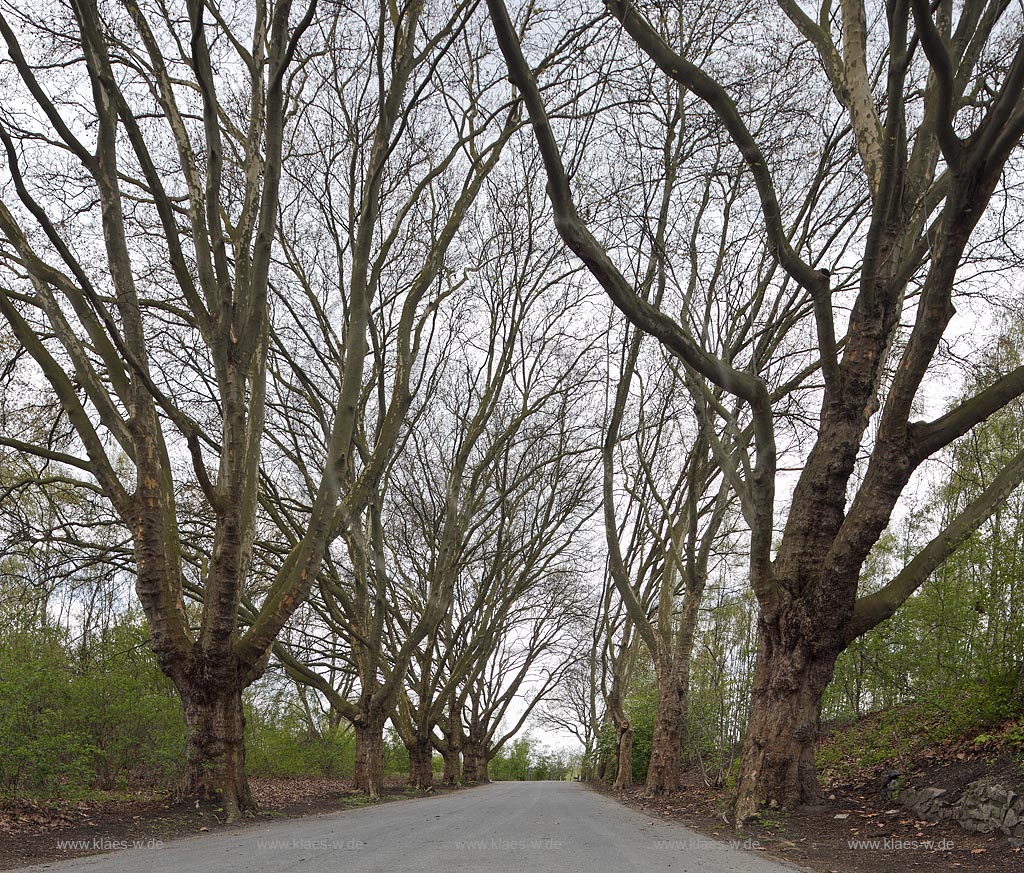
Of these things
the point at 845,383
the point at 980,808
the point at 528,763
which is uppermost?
the point at 845,383

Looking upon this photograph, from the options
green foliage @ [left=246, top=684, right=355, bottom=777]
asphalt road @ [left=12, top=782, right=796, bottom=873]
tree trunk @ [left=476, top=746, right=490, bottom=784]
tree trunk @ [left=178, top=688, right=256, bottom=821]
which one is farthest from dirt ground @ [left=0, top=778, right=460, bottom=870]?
tree trunk @ [left=476, top=746, right=490, bottom=784]

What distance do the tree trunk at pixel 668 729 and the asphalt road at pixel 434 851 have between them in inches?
195

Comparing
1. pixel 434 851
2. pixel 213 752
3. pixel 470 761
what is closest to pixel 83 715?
pixel 213 752

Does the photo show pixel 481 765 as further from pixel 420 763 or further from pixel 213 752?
pixel 213 752

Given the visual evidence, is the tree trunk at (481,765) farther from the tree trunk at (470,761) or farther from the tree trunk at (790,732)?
the tree trunk at (790,732)

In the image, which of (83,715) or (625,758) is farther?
(625,758)

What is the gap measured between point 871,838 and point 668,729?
26.7ft

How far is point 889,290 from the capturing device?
7195 mm

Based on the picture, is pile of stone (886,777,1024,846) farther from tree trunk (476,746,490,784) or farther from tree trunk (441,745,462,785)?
tree trunk (476,746,490,784)

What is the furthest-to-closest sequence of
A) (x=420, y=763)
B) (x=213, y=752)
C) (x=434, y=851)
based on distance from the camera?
1. (x=420, y=763)
2. (x=213, y=752)
3. (x=434, y=851)

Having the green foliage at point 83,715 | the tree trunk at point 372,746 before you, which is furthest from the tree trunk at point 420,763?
the green foliage at point 83,715

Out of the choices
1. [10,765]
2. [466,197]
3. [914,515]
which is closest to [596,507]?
[914,515]

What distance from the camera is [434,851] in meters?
5.52

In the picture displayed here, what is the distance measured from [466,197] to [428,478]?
36.4 feet
